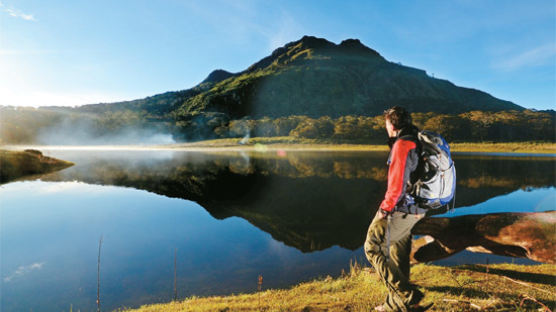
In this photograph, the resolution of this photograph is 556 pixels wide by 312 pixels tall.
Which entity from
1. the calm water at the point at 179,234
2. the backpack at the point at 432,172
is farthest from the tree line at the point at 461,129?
the backpack at the point at 432,172

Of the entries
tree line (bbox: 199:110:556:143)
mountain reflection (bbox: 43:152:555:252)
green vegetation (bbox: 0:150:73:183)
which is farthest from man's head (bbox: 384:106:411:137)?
tree line (bbox: 199:110:556:143)

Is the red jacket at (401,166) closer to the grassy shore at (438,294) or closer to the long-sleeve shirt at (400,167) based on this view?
the long-sleeve shirt at (400,167)

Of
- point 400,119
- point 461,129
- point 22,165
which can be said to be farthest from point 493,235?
point 461,129

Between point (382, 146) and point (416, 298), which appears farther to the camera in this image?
point (382, 146)

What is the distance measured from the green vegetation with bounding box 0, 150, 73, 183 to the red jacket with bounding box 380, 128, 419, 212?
4441 centimetres

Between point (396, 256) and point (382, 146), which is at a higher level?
point (382, 146)

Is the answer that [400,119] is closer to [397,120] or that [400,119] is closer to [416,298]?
[397,120]

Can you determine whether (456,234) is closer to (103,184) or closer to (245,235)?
(245,235)

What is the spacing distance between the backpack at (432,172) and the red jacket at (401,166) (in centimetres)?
21

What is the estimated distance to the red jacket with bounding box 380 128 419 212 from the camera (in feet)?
15.1

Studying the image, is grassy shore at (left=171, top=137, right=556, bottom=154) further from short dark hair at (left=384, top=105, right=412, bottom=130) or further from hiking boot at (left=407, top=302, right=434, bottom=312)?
short dark hair at (left=384, top=105, right=412, bottom=130)

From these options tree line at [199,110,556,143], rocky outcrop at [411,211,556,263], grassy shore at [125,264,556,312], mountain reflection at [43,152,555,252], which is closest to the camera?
rocky outcrop at [411,211,556,263]

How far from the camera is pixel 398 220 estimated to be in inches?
197

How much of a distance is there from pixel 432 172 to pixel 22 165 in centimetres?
5218
